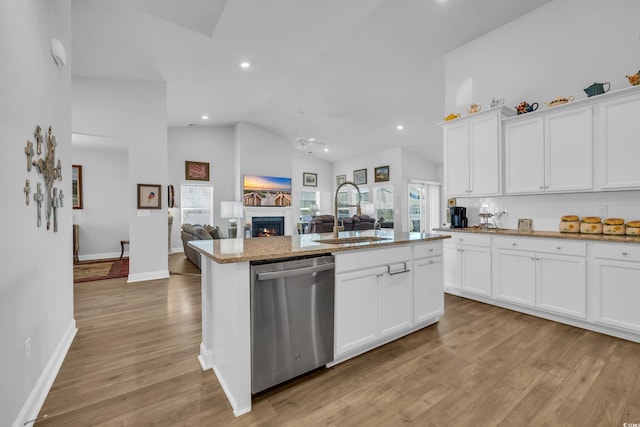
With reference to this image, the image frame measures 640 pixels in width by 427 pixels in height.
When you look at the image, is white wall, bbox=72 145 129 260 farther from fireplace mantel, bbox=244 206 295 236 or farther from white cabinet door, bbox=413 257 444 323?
white cabinet door, bbox=413 257 444 323

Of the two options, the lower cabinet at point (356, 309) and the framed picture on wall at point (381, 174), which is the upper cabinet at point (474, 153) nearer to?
A: the lower cabinet at point (356, 309)

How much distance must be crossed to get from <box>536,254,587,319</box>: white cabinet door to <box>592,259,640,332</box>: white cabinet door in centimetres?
9

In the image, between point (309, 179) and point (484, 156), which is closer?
point (484, 156)

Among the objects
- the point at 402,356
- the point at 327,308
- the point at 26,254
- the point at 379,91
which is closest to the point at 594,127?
the point at 402,356

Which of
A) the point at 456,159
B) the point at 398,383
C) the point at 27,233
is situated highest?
the point at 456,159

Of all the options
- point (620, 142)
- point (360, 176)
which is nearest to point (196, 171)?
point (360, 176)

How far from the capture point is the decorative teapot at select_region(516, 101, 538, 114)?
3199 mm

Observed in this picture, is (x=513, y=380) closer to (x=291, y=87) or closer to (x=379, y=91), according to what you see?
(x=379, y=91)

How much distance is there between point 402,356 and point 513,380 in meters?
0.71

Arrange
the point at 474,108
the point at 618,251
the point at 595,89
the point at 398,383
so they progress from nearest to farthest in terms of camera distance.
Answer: the point at 398,383, the point at 618,251, the point at 595,89, the point at 474,108

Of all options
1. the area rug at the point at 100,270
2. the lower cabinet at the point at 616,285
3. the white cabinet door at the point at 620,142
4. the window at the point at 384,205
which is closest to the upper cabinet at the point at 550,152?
the white cabinet door at the point at 620,142

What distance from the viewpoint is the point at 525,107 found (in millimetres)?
3219

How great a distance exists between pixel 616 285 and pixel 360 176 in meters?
8.14

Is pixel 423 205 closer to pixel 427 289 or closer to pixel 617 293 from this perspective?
pixel 617 293
